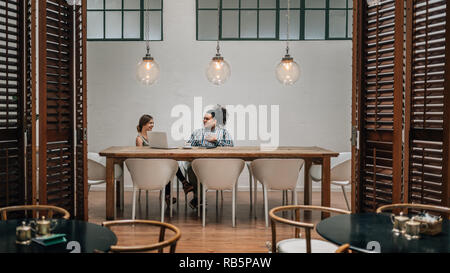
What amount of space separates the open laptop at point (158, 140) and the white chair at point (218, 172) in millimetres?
642

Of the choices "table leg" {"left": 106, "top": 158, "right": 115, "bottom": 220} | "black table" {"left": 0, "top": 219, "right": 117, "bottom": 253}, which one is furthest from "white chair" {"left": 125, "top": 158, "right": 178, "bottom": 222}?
"black table" {"left": 0, "top": 219, "right": 117, "bottom": 253}

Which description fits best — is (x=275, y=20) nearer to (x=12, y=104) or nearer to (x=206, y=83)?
(x=206, y=83)

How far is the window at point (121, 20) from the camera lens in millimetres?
6844

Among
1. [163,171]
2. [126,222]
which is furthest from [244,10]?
[126,222]

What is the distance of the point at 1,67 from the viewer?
11.2 ft

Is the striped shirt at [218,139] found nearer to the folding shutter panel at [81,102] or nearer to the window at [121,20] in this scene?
the folding shutter panel at [81,102]

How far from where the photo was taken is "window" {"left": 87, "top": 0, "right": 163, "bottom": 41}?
22.5 ft

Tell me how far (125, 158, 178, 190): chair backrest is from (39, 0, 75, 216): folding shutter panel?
2.43ft

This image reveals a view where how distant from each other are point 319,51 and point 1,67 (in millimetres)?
5057

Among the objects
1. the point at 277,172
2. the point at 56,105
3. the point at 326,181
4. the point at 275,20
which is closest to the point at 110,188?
the point at 56,105

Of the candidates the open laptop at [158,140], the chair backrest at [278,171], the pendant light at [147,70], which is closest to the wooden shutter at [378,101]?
the chair backrest at [278,171]

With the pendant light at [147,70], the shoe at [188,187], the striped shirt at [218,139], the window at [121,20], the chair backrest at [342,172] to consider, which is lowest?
the shoe at [188,187]

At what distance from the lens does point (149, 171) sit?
173 inches

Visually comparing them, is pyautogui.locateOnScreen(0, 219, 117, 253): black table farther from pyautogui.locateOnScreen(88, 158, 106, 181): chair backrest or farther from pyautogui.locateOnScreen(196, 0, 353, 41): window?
pyautogui.locateOnScreen(196, 0, 353, 41): window
